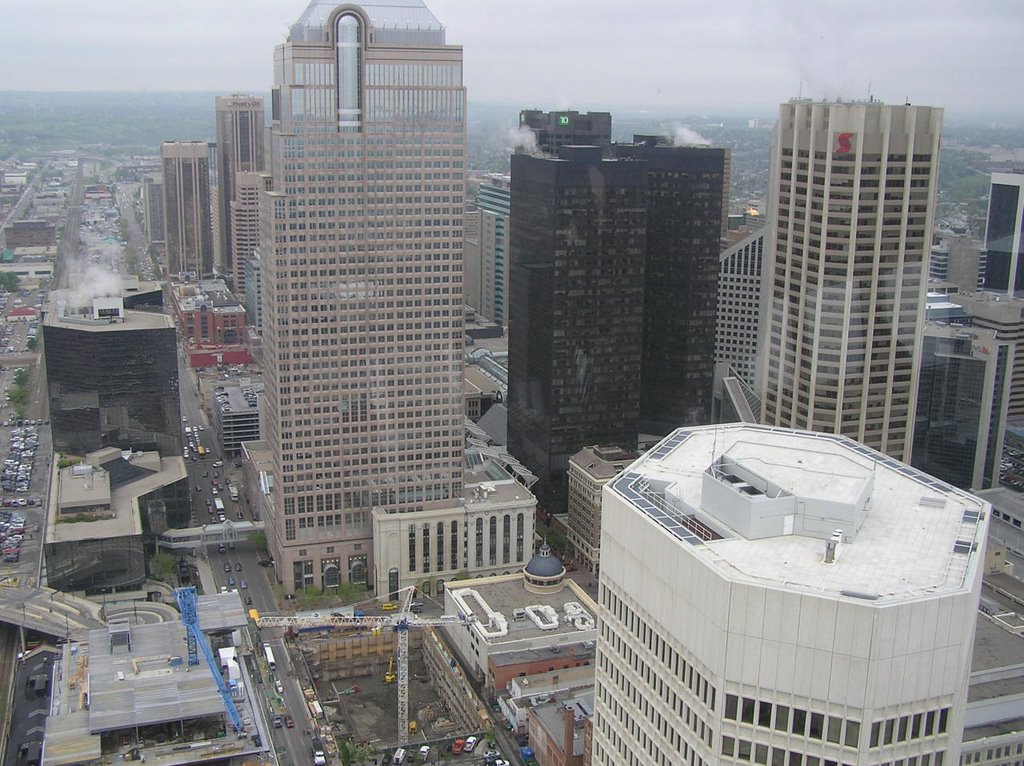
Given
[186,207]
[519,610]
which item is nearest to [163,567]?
[519,610]

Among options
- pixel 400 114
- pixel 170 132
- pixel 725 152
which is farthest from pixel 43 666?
pixel 170 132

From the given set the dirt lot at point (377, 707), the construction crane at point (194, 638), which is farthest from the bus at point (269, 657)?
the construction crane at point (194, 638)

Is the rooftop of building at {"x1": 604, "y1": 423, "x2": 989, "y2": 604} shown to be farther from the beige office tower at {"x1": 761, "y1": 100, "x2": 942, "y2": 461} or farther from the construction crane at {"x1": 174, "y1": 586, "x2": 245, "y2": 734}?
the construction crane at {"x1": 174, "y1": 586, "x2": 245, "y2": 734}

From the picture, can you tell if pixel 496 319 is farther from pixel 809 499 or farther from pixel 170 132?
pixel 809 499

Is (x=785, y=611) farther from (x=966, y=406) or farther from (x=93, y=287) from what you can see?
(x=93, y=287)

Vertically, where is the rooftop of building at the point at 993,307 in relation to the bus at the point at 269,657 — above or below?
above

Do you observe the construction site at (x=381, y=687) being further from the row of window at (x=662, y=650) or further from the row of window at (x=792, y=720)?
the row of window at (x=792, y=720)

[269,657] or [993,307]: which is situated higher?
[993,307]
